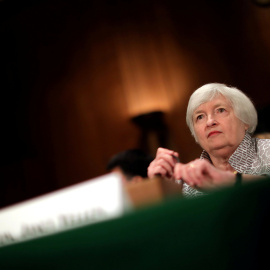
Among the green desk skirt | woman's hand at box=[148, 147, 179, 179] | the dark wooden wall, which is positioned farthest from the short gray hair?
the green desk skirt

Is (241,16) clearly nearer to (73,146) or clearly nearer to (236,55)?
(236,55)

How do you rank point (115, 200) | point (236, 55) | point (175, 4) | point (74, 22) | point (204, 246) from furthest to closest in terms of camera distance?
point (74, 22), point (175, 4), point (236, 55), point (115, 200), point (204, 246)

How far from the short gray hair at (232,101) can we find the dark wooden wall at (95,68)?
0.33 metres

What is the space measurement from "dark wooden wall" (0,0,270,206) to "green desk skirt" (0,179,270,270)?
3.61 feet

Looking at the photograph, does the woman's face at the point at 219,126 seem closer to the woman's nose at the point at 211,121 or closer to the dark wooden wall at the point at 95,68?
the woman's nose at the point at 211,121

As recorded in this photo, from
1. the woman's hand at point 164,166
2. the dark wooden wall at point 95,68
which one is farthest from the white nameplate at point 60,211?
the dark wooden wall at point 95,68

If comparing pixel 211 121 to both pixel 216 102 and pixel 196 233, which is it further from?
pixel 196 233

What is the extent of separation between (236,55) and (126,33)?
718 mm

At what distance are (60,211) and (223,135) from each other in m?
0.57

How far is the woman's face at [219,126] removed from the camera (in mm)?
1195

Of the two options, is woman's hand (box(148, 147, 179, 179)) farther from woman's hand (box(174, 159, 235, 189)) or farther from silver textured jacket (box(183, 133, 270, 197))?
woman's hand (box(174, 159, 235, 189))

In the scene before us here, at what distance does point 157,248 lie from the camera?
1.75ft

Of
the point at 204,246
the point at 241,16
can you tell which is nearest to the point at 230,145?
the point at 204,246

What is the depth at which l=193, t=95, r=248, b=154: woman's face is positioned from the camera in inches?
47.1
